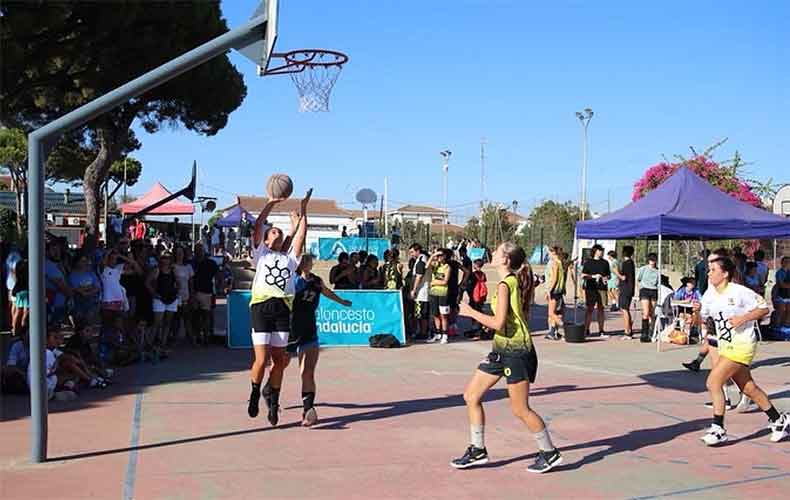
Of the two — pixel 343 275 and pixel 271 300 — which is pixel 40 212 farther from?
pixel 343 275

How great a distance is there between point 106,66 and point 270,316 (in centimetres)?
1094

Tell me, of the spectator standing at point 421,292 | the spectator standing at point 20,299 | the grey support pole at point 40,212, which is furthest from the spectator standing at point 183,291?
the grey support pole at point 40,212

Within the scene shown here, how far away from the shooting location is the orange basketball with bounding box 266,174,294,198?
7785mm

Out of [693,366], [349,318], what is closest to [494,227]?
[349,318]

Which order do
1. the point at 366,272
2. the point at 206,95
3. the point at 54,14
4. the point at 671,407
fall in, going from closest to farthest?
1. the point at 671,407
2. the point at 54,14
3. the point at 366,272
4. the point at 206,95

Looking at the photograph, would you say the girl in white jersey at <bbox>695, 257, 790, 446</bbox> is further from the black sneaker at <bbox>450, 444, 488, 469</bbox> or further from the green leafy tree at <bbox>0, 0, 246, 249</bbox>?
the green leafy tree at <bbox>0, 0, 246, 249</bbox>

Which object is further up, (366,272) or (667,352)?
(366,272)

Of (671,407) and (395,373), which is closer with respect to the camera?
(671,407)

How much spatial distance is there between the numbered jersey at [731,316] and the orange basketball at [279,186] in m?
4.23

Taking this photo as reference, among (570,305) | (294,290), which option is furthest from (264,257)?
(570,305)

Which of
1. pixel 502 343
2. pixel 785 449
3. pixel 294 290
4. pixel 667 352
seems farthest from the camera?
pixel 667 352

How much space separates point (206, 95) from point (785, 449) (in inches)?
695

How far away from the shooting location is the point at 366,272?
16.6m

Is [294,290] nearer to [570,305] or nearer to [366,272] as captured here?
[366,272]
